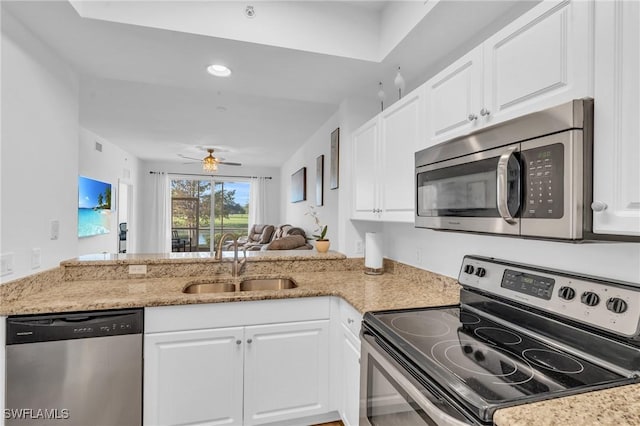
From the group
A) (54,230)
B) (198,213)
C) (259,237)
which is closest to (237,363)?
(54,230)

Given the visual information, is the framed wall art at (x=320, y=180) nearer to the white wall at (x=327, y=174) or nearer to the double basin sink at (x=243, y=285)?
the white wall at (x=327, y=174)

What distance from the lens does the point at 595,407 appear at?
78 centimetres

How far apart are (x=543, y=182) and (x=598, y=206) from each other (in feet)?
0.51

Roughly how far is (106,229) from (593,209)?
600 centimetres

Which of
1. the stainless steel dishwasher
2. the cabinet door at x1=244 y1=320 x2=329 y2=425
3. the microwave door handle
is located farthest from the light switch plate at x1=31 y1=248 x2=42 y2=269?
the microwave door handle

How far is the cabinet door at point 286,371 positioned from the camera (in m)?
1.88

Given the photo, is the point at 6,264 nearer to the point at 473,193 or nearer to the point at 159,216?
the point at 473,193

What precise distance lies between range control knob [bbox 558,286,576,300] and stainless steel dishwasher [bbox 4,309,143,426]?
1.91m

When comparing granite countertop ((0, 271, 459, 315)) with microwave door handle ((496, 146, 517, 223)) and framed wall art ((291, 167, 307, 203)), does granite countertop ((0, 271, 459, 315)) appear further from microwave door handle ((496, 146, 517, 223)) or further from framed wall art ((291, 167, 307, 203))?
framed wall art ((291, 167, 307, 203))

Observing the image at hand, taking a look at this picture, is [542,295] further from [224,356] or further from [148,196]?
[148,196]

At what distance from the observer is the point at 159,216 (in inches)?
284
